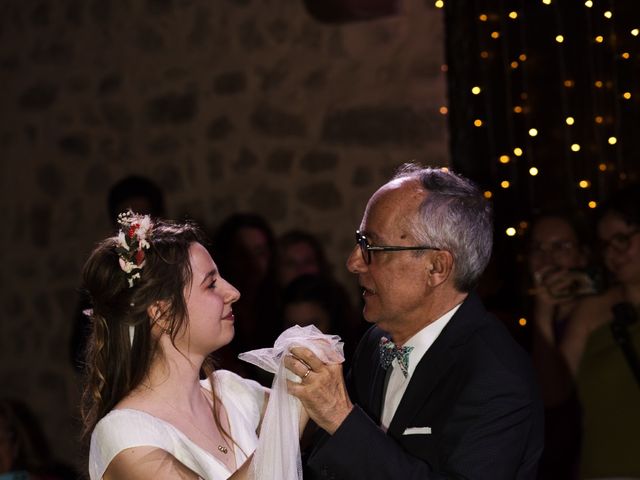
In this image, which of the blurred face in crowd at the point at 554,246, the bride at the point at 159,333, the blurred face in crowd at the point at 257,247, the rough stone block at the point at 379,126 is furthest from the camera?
the rough stone block at the point at 379,126

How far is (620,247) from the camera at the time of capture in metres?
4.16

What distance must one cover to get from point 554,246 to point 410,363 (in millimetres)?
2015

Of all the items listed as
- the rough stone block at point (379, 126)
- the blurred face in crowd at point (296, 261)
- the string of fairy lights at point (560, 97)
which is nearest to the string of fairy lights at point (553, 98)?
the string of fairy lights at point (560, 97)

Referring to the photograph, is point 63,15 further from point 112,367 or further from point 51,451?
point 112,367

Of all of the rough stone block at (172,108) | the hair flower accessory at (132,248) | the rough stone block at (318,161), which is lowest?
the hair flower accessory at (132,248)

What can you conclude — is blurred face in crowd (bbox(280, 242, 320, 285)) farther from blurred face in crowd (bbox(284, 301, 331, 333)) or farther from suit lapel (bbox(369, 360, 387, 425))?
suit lapel (bbox(369, 360, 387, 425))

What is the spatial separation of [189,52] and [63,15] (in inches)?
38.2

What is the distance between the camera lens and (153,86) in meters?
6.75

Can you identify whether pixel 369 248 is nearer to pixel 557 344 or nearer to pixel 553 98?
pixel 557 344

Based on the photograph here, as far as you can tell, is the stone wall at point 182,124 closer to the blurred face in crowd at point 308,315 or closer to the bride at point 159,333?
the blurred face in crowd at point 308,315

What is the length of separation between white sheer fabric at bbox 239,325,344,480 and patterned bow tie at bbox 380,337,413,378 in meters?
0.25

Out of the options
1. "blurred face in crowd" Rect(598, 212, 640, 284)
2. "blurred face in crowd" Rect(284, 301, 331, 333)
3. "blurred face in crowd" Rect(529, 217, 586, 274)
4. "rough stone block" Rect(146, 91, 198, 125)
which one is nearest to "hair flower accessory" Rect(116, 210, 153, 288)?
"blurred face in crowd" Rect(284, 301, 331, 333)

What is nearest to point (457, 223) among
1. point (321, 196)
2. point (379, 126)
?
point (379, 126)

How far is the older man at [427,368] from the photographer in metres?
2.55
